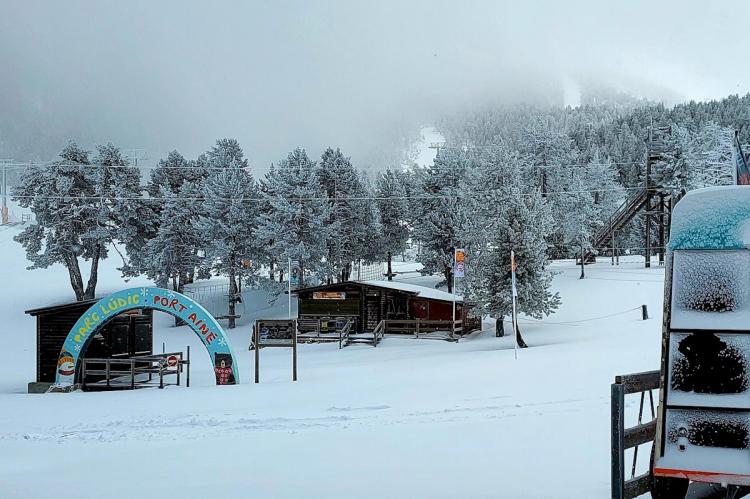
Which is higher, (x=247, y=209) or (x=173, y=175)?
(x=173, y=175)

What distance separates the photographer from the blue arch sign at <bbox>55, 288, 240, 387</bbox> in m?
20.4

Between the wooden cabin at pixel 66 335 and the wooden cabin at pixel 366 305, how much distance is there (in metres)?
16.0

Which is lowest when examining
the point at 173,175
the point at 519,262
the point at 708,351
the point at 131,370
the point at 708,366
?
the point at 131,370

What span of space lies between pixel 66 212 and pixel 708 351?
162 ft

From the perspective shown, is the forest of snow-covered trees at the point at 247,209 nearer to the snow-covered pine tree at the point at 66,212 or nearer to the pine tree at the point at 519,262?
the snow-covered pine tree at the point at 66,212

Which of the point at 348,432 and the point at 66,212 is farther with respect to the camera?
the point at 66,212

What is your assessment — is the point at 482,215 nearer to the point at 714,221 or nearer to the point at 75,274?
the point at 75,274

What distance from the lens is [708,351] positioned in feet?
17.9

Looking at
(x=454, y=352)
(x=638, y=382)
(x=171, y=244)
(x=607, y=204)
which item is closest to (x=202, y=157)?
(x=171, y=244)

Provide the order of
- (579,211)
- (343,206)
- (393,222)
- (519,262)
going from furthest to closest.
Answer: (393,222)
(579,211)
(343,206)
(519,262)

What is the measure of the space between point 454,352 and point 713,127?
49.7 metres

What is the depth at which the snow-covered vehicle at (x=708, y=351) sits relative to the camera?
5316mm

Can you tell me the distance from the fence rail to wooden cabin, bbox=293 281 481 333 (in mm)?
33765

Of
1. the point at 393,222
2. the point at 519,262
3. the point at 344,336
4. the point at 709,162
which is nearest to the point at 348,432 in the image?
the point at 519,262
